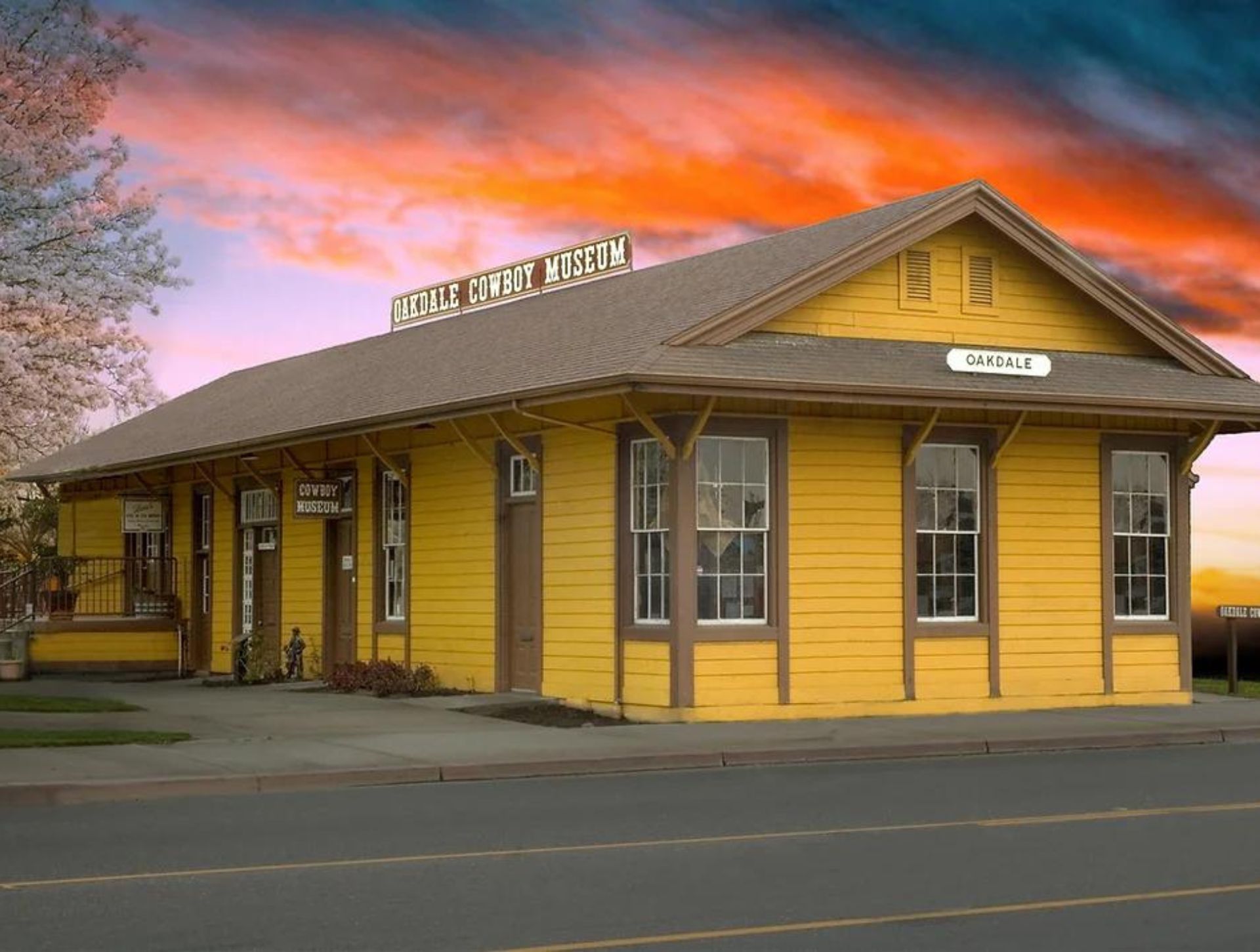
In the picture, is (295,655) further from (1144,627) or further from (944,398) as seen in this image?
(1144,627)

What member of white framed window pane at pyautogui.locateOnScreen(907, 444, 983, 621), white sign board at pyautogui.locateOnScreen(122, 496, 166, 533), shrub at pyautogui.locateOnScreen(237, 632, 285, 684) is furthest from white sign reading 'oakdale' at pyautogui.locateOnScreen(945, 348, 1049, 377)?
white sign board at pyautogui.locateOnScreen(122, 496, 166, 533)

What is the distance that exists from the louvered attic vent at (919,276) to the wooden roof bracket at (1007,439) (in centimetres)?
182

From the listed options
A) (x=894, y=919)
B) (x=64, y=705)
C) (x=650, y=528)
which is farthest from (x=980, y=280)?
(x=894, y=919)

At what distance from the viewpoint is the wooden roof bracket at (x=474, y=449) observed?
24.0 metres

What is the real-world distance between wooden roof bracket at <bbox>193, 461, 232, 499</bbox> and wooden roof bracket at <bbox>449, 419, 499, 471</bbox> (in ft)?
27.8

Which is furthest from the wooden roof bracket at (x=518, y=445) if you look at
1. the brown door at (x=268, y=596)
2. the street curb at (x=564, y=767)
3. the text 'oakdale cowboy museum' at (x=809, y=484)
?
the brown door at (x=268, y=596)

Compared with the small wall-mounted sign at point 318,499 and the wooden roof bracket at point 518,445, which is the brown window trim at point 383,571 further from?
the wooden roof bracket at point 518,445

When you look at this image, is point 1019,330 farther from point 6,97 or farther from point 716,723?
point 6,97

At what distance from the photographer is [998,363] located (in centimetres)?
2186

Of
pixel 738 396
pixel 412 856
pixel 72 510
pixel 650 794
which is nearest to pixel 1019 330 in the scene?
pixel 738 396

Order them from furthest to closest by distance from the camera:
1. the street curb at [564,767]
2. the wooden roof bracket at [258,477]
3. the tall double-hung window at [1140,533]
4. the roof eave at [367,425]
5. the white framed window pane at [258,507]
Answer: the white framed window pane at [258,507] < the wooden roof bracket at [258,477] < the tall double-hung window at [1140,533] < the roof eave at [367,425] < the street curb at [564,767]

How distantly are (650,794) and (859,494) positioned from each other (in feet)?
25.1

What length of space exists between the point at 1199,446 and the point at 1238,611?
3.11 meters

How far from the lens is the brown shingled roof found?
20.6 m
